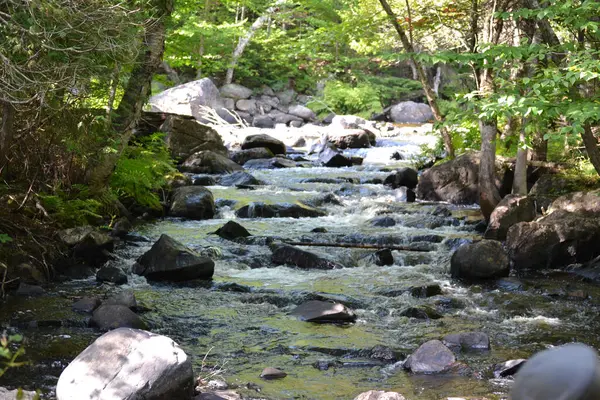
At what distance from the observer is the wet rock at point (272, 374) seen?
18.0ft

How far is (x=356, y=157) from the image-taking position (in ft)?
63.7

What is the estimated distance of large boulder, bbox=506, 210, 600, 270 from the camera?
9.52m

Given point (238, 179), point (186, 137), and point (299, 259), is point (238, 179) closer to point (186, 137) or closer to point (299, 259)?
point (186, 137)

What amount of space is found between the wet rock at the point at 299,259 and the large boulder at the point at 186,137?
764 cm

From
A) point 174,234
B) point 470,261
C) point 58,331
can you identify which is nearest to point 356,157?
point 174,234

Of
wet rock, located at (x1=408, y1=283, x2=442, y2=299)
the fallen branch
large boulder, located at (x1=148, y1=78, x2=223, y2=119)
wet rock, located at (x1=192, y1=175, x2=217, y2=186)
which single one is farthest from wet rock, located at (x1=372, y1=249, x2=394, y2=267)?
large boulder, located at (x1=148, y1=78, x2=223, y2=119)

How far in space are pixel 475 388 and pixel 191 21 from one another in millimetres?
26176

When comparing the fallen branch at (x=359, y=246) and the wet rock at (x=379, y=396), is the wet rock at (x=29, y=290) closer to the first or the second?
the fallen branch at (x=359, y=246)

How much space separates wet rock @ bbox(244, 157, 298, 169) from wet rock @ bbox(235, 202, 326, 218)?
228 inches

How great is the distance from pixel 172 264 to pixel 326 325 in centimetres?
235

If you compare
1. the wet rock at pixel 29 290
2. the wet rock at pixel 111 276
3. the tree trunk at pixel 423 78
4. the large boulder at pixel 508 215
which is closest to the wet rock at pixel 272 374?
the wet rock at pixel 29 290

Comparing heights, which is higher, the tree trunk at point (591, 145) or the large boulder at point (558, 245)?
the tree trunk at point (591, 145)

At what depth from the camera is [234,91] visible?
33062 millimetres

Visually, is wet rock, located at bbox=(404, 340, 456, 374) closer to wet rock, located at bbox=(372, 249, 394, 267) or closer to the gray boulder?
wet rock, located at bbox=(372, 249, 394, 267)
